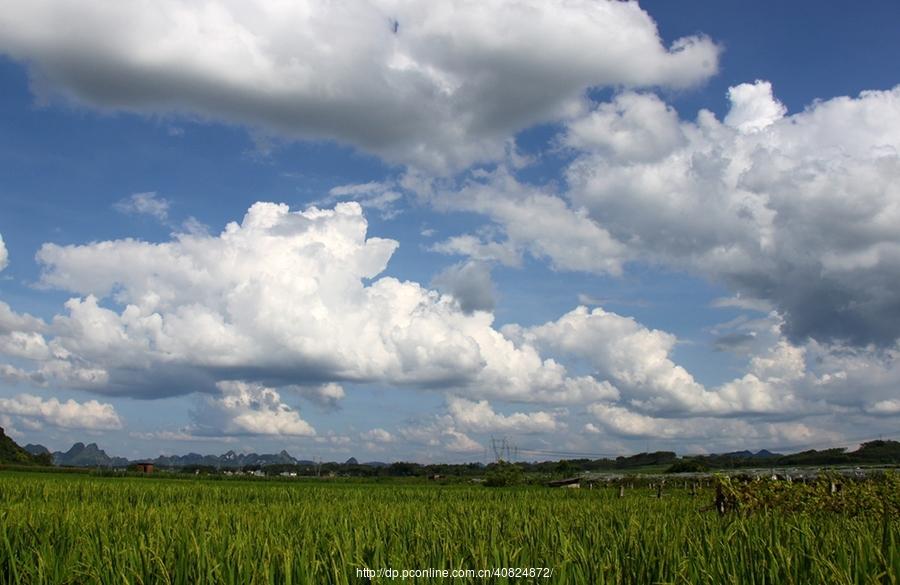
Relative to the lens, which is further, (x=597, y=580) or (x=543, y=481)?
(x=543, y=481)

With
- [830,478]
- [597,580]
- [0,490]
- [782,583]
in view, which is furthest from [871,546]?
[0,490]

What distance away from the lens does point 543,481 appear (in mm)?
63906

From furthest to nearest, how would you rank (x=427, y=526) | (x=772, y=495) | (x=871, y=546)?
(x=772, y=495)
(x=427, y=526)
(x=871, y=546)

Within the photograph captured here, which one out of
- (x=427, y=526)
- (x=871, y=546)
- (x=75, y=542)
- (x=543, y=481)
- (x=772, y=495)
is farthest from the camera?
(x=543, y=481)

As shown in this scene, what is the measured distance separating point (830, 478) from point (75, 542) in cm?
1478

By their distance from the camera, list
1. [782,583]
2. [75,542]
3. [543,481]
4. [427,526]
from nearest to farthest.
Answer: [782,583] < [75,542] < [427,526] < [543,481]

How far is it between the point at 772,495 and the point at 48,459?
136 m

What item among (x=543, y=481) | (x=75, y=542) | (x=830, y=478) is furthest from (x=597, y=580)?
(x=543, y=481)

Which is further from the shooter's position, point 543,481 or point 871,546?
point 543,481

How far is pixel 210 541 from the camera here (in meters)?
6.74

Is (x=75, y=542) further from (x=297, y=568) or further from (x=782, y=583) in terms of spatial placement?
A: (x=782, y=583)

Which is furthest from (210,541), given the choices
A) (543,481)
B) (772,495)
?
(543,481)

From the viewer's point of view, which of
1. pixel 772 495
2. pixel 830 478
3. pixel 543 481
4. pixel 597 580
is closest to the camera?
pixel 597 580

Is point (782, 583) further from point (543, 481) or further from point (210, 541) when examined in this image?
point (543, 481)
